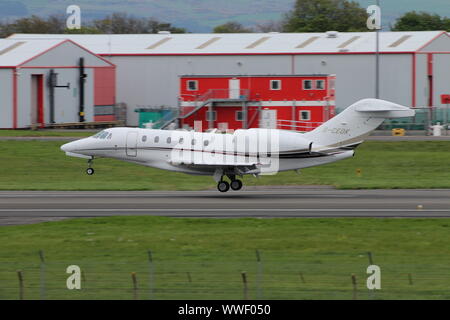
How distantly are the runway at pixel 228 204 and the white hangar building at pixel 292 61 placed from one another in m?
43.8

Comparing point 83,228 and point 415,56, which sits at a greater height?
point 415,56

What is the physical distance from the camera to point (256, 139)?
1462 inches

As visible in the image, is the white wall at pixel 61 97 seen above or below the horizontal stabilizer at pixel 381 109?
above

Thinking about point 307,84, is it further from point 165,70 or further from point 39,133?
point 39,133

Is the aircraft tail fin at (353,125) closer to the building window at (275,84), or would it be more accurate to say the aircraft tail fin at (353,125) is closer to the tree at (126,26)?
the building window at (275,84)

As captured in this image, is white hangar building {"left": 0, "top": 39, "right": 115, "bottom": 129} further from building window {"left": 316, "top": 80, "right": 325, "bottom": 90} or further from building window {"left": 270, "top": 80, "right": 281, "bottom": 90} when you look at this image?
building window {"left": 316, "top": 80, "right": 325, "bottom": 90}

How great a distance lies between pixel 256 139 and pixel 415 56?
158 ft

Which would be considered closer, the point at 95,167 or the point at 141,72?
the point at 95,167

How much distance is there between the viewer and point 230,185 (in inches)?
1548

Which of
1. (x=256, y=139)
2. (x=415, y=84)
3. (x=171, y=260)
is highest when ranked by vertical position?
(x=415, y=84)

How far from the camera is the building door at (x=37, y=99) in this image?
3031 inches

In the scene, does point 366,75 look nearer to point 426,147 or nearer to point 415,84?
point 415,84

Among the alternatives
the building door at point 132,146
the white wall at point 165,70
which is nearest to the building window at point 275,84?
the white wall at point 165,70
